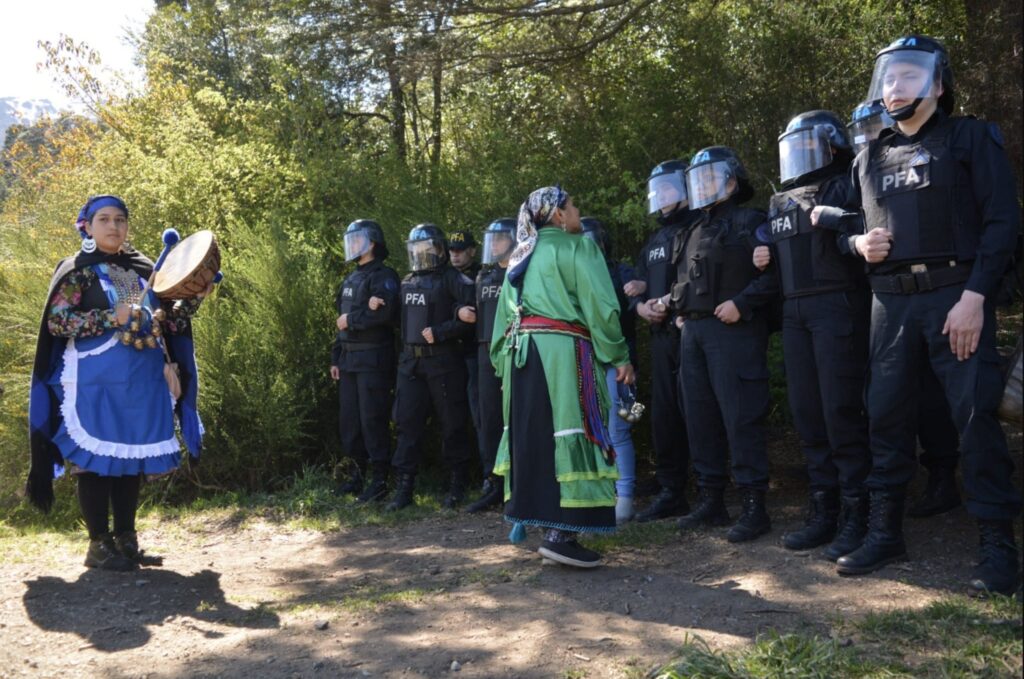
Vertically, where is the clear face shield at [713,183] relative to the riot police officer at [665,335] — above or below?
above

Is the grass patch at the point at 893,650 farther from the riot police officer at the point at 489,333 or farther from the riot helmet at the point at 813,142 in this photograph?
the riot police officer at the point at 489,333

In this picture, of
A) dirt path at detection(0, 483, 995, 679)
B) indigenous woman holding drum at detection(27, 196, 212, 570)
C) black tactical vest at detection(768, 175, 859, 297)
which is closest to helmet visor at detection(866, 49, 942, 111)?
black tactical vest at detection(768, 175, 859, 297)

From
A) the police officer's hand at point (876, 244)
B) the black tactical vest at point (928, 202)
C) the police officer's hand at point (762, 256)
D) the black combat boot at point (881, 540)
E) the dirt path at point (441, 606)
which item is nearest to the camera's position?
the dirt path at point (441, 606)

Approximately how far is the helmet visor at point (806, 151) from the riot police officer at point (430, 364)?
3098mm

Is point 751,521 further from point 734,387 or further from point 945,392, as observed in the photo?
point 945,392

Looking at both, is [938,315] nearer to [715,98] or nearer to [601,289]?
[601,289]

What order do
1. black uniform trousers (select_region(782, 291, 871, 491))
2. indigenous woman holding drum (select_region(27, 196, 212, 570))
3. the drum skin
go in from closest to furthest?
black uniform trousers (select_region(782, 291, 871, 491)) < indigenous woman holding drum (select_region(27, 196, 212, 570)) < the drum skin

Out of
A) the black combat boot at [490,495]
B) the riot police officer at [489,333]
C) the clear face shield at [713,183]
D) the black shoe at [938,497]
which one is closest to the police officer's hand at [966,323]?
the black shoe at [938,497]

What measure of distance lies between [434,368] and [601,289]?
9.23 feet

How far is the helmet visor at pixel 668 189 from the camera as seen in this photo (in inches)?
261

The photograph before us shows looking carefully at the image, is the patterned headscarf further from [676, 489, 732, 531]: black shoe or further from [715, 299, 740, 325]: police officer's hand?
[676, 489, 732, 531]: black shoe

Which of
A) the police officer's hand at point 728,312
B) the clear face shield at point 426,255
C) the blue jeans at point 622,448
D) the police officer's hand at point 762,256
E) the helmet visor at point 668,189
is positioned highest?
the helmet visor at point 668,189

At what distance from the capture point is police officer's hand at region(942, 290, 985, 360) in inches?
164

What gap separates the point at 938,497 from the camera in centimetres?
578
